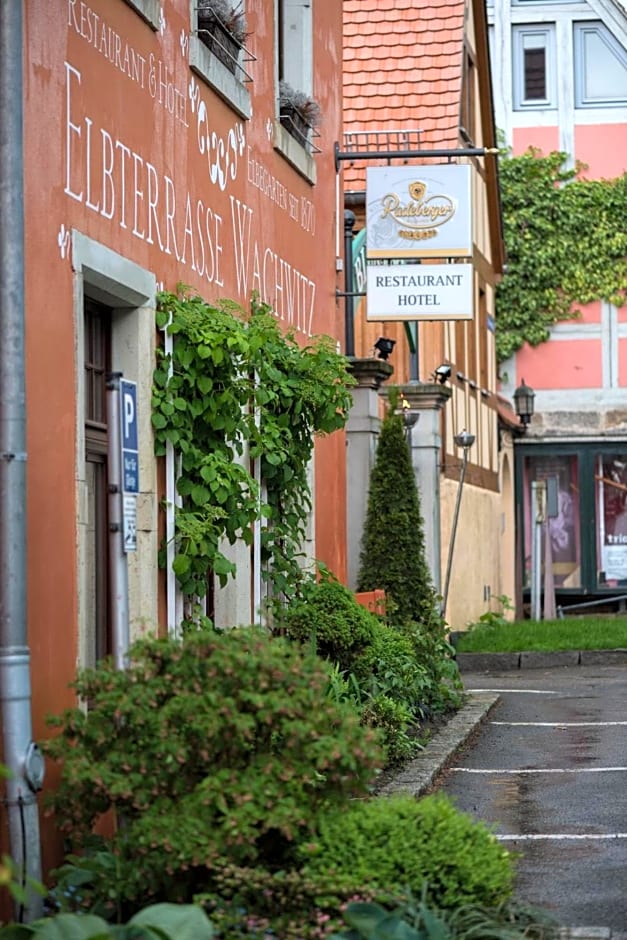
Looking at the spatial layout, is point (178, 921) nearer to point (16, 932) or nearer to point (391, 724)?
point (16, 932)

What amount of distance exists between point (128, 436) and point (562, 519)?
27.4 m

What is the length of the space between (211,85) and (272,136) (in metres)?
1.76

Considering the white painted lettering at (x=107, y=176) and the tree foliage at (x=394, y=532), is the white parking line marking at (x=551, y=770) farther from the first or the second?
the tree foliage at (x=394, y=532)

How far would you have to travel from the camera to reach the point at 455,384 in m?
24.0

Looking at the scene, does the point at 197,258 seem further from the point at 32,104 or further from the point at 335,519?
the point at 335,519

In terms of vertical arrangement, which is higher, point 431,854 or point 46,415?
point 46,415

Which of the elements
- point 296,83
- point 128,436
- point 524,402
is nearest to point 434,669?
point 296,83

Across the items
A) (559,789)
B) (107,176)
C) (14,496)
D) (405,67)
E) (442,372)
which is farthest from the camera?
(405,67)

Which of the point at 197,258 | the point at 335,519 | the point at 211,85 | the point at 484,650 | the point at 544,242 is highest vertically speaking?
the point at 544,242

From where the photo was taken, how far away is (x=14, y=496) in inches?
239

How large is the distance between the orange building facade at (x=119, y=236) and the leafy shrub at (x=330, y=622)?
1.84 ft

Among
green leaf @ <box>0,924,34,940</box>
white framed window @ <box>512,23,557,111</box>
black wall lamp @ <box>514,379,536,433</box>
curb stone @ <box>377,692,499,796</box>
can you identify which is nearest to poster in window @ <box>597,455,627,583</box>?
black wall lamp @ <box>514,379,536,433</box>

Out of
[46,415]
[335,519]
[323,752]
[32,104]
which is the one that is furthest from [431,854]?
[335,519]

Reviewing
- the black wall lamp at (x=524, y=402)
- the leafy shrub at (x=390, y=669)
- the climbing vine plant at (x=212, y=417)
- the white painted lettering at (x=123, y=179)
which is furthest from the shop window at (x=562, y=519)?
the white painted lettering at (x=123, y=179)
